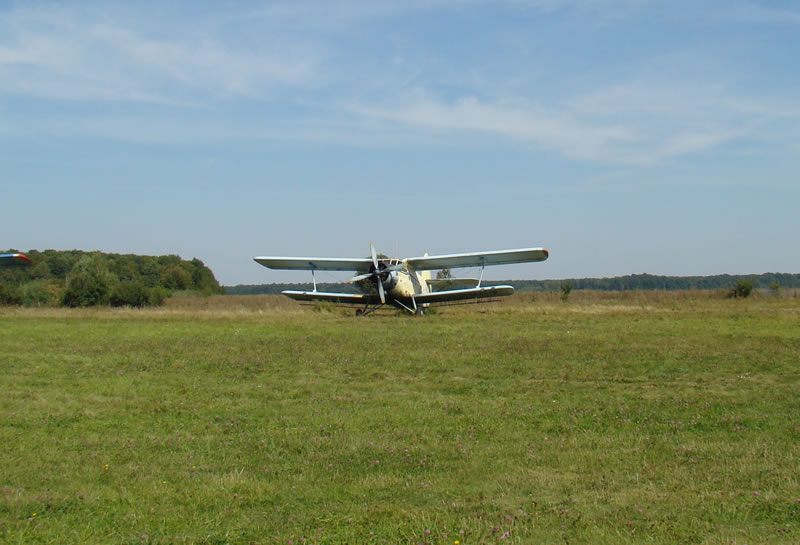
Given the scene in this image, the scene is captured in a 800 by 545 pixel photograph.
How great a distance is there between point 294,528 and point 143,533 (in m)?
1.01

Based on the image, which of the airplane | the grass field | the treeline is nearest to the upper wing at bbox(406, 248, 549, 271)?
the airplane

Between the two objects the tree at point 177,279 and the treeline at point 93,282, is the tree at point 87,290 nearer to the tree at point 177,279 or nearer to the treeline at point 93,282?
the treeline at point 93,282

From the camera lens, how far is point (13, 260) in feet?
55.6

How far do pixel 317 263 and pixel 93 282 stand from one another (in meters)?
18.0

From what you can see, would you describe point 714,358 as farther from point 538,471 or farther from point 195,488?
point 195,488

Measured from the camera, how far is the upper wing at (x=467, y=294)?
2986cm

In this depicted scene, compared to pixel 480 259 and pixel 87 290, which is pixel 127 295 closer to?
pixel 87 290

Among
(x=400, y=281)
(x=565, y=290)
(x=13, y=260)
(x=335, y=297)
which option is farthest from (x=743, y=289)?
(x=13, y=260)

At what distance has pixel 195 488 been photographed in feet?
17.7

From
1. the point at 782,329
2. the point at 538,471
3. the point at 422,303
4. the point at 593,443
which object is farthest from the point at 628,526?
the point at 422,303

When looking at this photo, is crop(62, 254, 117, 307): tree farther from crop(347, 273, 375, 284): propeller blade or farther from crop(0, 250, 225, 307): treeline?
crop(347, 273, 375, 284): propeller blade

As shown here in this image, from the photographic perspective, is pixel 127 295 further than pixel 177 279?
No

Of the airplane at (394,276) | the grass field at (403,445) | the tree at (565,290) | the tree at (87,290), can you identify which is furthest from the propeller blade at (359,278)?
the tree at (87,290)

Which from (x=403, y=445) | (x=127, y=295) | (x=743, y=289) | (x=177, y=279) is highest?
(x=177, y=279)
